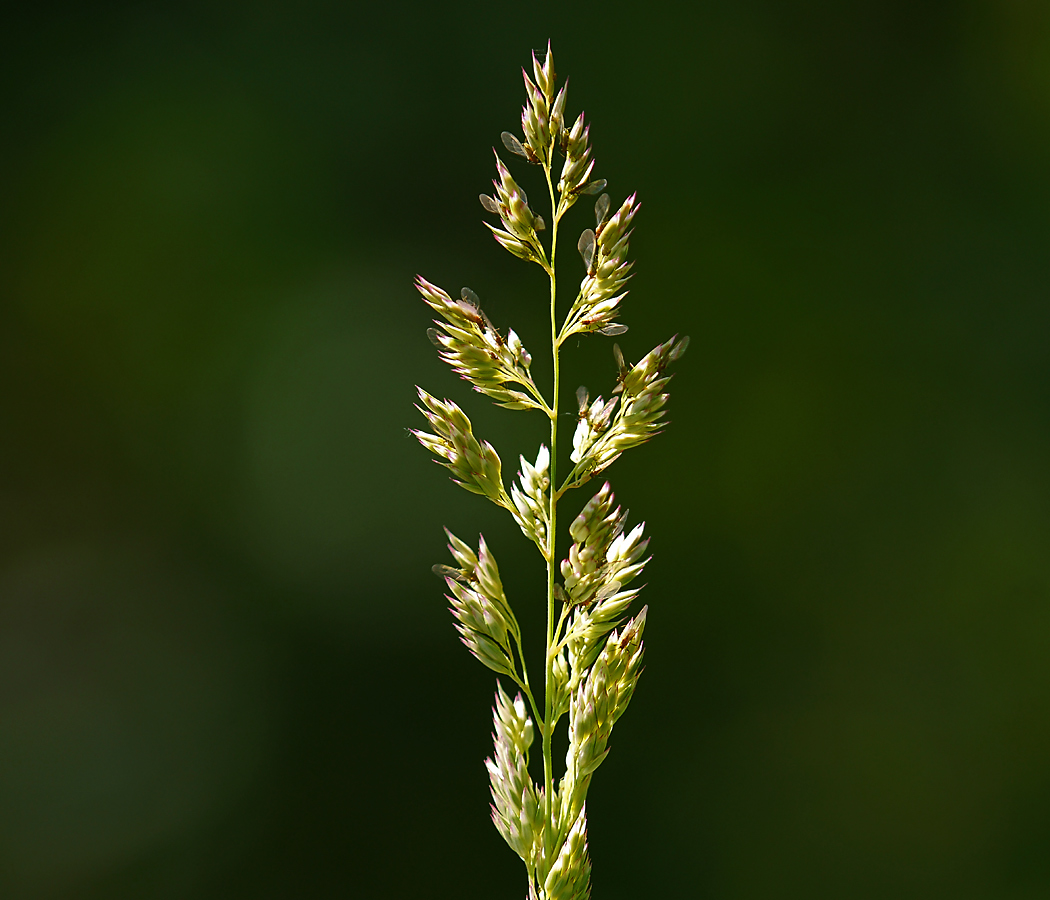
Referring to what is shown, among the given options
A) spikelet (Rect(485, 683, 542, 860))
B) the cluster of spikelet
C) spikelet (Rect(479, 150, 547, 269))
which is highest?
spikelet (Rect(479, 150, 547, 269))

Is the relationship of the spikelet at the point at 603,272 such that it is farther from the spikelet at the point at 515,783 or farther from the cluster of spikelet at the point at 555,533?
the spikelet at the point at 515,783

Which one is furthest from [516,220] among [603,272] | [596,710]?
[596,710]

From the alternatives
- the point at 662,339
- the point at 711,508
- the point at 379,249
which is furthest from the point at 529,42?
the point at 711,508

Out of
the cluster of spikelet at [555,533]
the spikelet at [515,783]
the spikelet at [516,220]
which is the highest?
the spikelet at [516,220]

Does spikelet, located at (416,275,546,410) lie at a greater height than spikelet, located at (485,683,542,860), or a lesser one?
greater

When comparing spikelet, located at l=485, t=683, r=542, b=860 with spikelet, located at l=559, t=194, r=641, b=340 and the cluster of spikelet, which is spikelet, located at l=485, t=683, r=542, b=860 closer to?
the cluster of spikelet

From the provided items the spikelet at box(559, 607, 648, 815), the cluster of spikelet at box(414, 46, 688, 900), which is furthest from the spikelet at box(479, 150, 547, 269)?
the spikelet at box(559, 607, 648, 815)

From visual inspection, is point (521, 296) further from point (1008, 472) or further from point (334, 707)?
point (1008, 472)

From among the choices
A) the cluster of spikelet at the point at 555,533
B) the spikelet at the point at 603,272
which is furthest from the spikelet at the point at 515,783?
the spikelet at the point at 603,272
